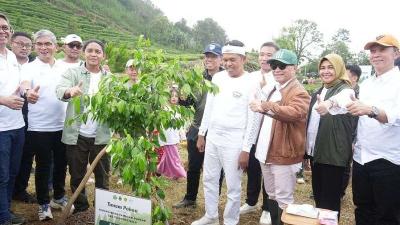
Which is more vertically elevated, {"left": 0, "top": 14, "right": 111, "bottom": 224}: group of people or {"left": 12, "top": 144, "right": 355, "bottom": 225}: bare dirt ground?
{"left": 0, "top": 14, "right": 111, "bottom": 224}: group of people

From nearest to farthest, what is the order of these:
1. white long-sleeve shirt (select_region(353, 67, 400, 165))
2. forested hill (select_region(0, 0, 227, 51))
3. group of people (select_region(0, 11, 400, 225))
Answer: white long-sleeve shirt (select_region(353, 67, 400, 165)), group of people (select_region(0, 11, 400, 225)), forested hill (select_region(0, 0, 227, 51))

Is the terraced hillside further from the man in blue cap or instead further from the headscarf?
the headscarf

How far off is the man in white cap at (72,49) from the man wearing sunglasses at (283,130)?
97.7 inches

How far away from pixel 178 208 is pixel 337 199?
2156 millimetres

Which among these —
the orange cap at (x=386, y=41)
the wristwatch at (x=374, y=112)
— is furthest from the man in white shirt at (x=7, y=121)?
the orange cap at (x=386, y=41)

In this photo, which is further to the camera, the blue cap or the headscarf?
the blue cap

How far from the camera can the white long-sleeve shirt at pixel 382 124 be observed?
2867 mm

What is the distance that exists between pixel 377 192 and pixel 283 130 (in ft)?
3.19

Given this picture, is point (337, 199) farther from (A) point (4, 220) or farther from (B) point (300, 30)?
(B) point (300, 30)

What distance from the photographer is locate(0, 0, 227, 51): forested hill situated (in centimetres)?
4556

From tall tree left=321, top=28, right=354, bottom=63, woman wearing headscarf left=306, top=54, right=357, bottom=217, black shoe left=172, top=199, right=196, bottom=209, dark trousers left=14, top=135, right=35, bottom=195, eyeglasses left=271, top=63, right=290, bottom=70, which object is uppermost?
tall tree left=321, top=28, right=354, bottom=63

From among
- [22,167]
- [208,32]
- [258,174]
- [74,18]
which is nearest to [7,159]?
[22,167]

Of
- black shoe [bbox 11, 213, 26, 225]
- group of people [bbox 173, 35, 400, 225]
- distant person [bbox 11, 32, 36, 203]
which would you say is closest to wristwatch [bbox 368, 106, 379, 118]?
group of people [bbox 173, 35, 400, 225]

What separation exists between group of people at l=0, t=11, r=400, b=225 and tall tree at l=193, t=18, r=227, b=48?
66.0m
